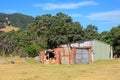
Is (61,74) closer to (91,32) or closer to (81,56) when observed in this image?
(81,56)

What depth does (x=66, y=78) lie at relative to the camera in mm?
25125

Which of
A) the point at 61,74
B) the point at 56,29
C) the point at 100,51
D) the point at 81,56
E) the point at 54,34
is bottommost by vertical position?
the point at 61,74

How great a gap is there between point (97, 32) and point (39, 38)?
954 inches

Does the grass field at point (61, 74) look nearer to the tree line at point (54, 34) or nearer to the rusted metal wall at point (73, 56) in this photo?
the rusted metal wall at point (73, 56)

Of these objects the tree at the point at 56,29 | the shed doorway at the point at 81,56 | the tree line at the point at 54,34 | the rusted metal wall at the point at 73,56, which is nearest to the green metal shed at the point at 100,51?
the rusted metal wall at the point at 73,56

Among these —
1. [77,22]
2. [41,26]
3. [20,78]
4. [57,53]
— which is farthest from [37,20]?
[20,78]

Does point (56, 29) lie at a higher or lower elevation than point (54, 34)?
higher

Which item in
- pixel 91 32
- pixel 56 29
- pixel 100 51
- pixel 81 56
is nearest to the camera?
pixel 81 56

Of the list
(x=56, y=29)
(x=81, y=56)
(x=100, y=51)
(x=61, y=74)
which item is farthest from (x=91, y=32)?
(x=61, y=74)


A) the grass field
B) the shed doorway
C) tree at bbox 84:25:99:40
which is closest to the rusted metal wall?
the shed doorway

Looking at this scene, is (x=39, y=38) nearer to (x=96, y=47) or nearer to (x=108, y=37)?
(x=108, y=37)

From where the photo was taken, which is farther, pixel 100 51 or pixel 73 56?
pixel 100 51

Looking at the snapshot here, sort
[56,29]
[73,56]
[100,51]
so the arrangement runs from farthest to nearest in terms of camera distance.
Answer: [56,29] < [100,51] < [73,56]

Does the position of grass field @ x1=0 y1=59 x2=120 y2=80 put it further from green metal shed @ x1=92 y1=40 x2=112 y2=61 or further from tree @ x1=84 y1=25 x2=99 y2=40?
tree @ x1=84 y1=25 x2=99 y2=40
